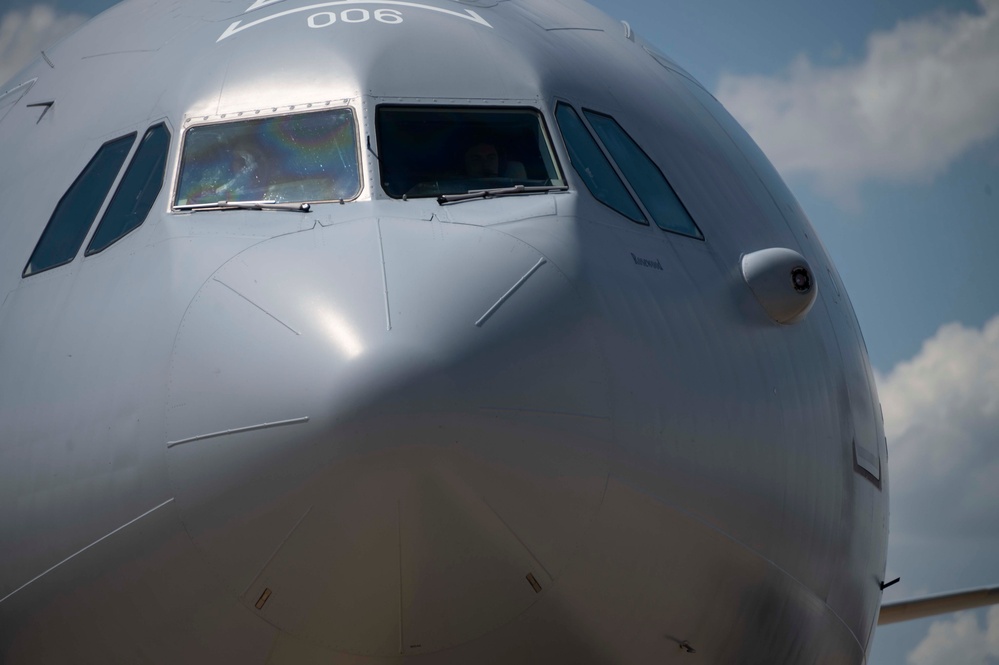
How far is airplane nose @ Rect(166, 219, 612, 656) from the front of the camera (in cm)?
531

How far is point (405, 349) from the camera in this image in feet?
17.6

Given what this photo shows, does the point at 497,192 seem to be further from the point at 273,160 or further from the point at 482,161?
the point at 273,160

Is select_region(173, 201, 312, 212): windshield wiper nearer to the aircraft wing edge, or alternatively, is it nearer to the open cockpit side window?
the open cockpit side window

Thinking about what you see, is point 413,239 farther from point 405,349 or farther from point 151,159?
point 151,159

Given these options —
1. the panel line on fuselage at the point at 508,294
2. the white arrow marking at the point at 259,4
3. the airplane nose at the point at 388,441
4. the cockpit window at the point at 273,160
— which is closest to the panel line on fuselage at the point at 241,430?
the airplane nose at the point at 388,441

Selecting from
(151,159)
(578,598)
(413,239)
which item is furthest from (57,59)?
(578,598)

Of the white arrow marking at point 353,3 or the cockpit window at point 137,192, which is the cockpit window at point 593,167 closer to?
the white arrow marking at point 353,3

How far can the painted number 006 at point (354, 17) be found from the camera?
7.85 meters

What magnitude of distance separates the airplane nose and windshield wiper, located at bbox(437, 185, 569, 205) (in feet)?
2.30

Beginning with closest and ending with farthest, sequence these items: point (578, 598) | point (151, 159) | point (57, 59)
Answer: point (578, 598)
point (151, 159)
point (57, 59)

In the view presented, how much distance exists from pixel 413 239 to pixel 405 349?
2.78 ft

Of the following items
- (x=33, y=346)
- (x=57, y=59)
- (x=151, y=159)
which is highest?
(x=57, y=59)

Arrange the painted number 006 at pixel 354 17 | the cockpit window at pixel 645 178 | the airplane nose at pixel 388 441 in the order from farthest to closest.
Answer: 1. the painted number 006 at pixel 354 17
2. the cockpit window at pixel 645 178
3. the airplane nose at pixel 388 441

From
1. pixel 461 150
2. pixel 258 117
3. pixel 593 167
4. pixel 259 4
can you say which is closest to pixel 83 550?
pixel 258 117
